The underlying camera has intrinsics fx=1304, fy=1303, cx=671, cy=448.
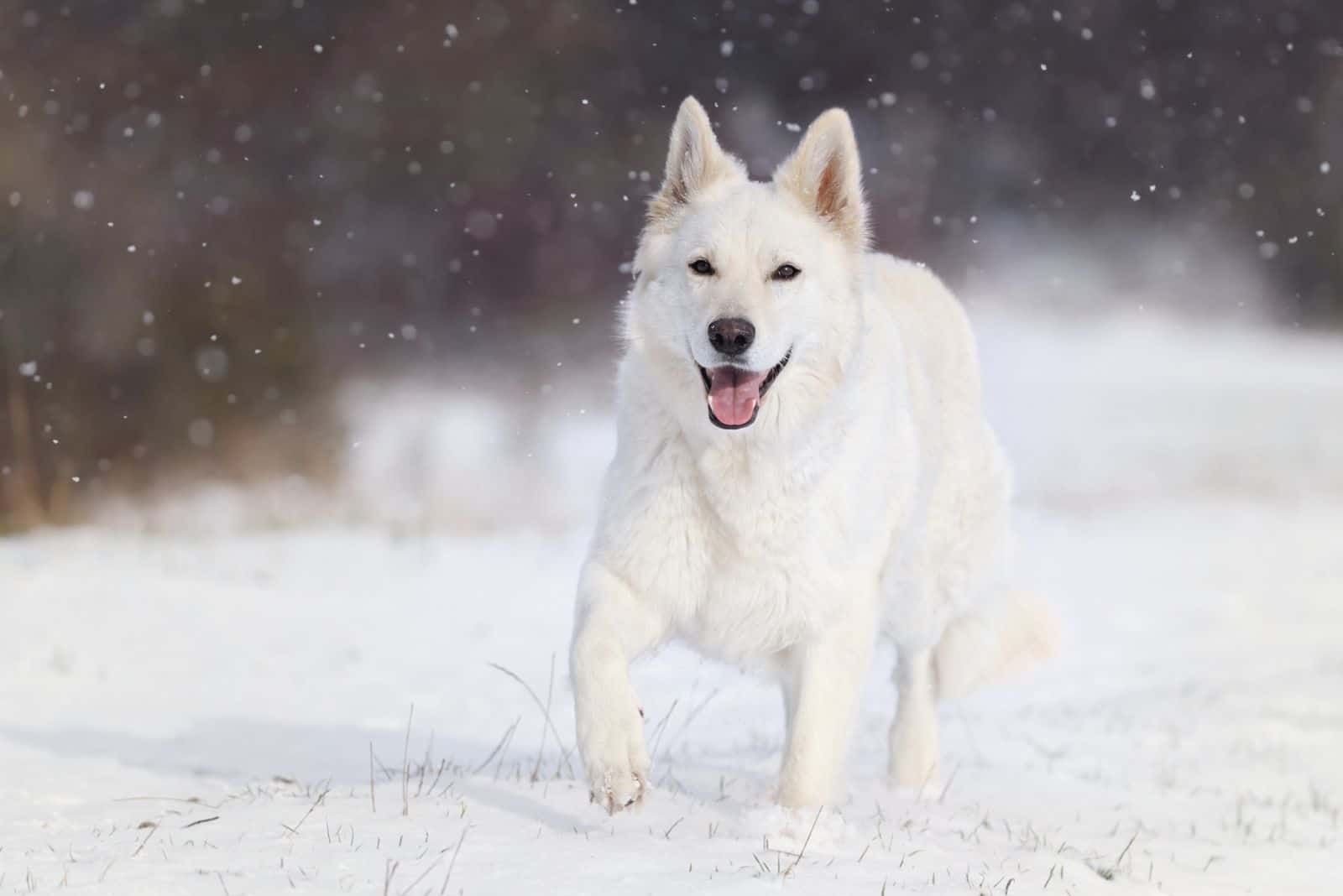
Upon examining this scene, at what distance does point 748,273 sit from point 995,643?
2550 millimetres

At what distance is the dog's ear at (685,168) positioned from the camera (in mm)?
4395

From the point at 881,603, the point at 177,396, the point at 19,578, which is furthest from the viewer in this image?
the point at 177,396

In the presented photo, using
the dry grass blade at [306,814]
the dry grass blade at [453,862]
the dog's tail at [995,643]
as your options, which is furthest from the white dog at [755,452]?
the dog's tail at [995,643]

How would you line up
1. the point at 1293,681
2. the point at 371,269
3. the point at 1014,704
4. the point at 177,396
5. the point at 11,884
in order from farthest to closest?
the point at 371,269, the point at 177,396, the point at 1293,681, the point at 1014,704, the point at 11,884

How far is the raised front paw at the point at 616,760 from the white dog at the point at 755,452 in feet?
0.05

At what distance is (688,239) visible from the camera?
13.8 feet

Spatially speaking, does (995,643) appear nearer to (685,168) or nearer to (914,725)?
(914,725)

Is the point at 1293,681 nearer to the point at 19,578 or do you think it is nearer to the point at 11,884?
the point at 11,884

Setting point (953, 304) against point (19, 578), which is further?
point (19, 578)

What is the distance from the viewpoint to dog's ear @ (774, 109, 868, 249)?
431 cm

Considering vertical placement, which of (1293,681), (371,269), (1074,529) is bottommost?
(1293,681)

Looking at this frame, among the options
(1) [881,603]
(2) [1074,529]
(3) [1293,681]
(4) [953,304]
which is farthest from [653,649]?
(2) [1074,529]

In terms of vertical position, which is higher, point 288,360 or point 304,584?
point 288,360

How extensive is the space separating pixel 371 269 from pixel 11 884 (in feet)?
39.2
